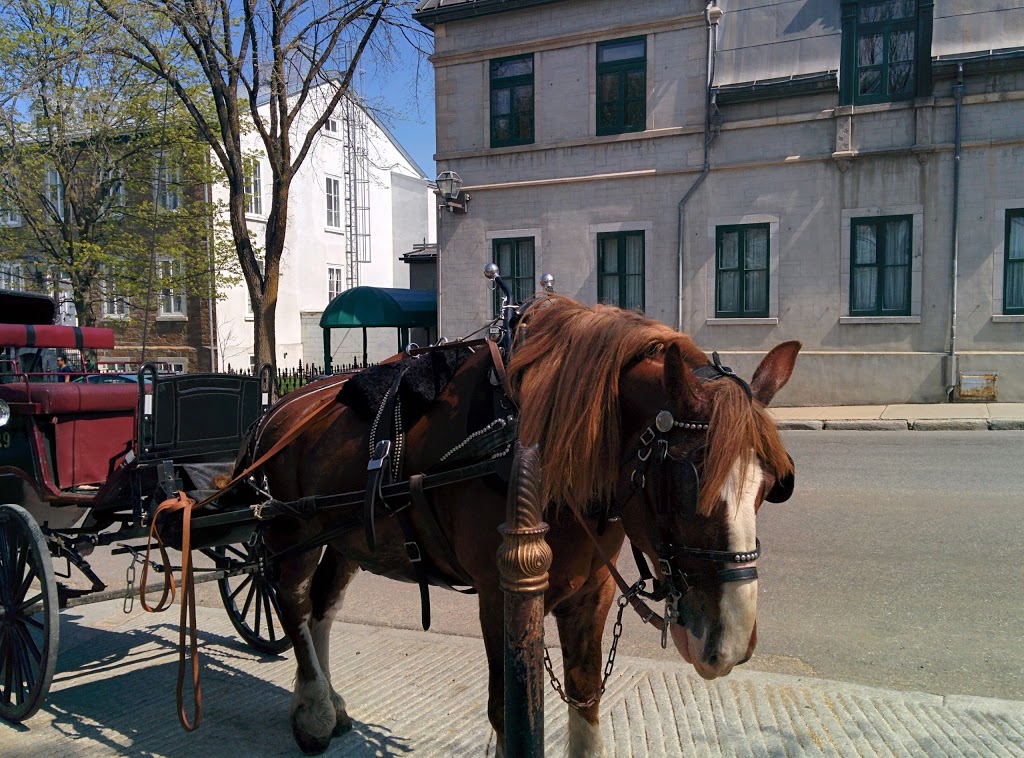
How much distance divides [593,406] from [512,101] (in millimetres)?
18382

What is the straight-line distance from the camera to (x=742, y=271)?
17.8 metres

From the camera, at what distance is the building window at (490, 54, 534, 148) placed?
19531mm

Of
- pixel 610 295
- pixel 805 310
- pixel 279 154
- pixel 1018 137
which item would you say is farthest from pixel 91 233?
pixel 1018 137

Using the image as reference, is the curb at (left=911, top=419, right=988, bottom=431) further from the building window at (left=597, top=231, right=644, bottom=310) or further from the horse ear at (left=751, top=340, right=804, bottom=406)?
the horse ear at (left=751, top=340, right=804, bottom=406)

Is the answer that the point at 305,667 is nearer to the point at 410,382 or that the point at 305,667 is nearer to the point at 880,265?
the point at 410,382

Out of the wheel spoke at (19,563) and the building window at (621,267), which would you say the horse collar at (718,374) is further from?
the building window at (621,267)

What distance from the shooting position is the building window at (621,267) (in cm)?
1873

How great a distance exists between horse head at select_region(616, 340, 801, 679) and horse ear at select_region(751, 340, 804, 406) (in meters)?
0.06

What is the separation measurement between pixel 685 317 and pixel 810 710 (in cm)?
1483

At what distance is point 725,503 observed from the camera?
240 centimetres

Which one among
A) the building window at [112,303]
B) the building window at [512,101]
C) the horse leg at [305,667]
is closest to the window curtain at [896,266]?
Answer: the building window at [512,101]

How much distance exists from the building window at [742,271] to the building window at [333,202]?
1918 centimetres

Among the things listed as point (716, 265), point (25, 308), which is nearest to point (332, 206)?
point (716, 265)

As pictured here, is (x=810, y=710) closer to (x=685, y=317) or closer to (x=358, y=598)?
(x=358, y=598)
